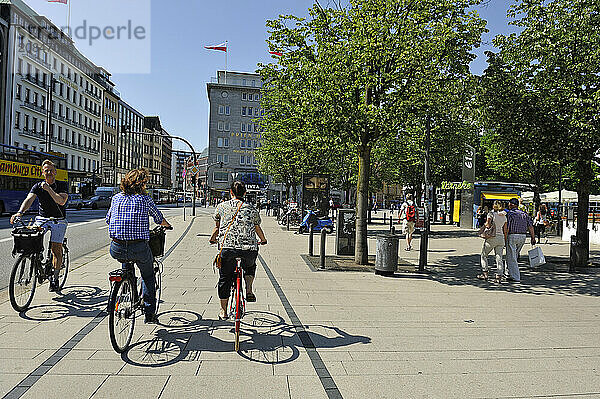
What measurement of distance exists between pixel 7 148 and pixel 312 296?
2491 cm

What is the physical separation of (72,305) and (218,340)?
2.66 meters

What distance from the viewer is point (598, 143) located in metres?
12.4

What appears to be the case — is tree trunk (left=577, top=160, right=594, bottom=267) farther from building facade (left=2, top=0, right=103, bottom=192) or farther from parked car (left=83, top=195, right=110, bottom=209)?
parked car (left=83, top=195, right=110, bottom=209)

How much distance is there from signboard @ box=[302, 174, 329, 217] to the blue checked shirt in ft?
63.5

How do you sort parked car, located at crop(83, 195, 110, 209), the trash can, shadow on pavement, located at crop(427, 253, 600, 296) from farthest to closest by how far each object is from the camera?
parked car, located at crop(83, 195, 110, 209)
the trash can
shadow on pavement, located at crop(427, 253, 600, 296)

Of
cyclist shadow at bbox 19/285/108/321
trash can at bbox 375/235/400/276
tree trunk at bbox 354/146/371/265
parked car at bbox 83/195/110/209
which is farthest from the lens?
parked car at bbox 83/195/110/209

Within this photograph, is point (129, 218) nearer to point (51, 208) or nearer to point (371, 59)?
point (51, 208)

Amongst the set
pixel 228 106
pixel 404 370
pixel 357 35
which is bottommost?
pixel 404 370

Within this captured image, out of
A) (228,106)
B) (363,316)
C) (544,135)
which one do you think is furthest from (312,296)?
(228,106)

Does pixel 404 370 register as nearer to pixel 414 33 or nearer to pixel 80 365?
pixel 80 365

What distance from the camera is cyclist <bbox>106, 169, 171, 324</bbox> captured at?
5.39m

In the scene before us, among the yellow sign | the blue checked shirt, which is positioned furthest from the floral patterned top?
the yellow sign

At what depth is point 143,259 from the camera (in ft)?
18.1

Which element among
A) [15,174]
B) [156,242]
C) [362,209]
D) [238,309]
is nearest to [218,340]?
[238,309]
